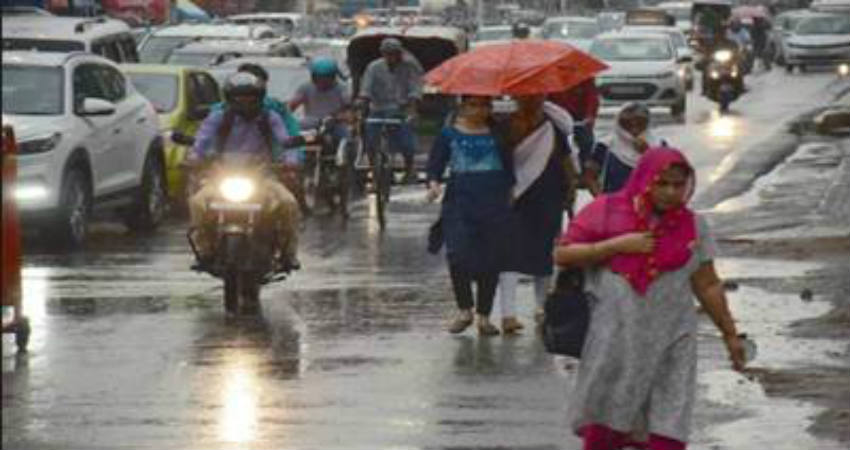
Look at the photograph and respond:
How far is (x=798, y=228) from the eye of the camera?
74.2 feet

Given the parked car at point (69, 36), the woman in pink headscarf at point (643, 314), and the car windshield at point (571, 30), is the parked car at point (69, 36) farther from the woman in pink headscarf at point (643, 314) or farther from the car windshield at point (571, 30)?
the car windshield at point (571, 30)

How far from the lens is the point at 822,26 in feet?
224

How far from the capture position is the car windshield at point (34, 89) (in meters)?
21.6

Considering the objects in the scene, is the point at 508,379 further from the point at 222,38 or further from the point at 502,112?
the point at 222,38

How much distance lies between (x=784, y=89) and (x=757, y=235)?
36973mm

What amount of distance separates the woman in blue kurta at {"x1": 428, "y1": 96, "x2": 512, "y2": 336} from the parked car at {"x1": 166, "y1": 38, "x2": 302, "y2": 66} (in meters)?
17.6

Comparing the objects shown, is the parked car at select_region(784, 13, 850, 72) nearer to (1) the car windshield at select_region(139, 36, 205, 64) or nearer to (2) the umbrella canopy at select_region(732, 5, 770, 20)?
(2) the umbrella canopy at select_region(732, 5, 770, 20)

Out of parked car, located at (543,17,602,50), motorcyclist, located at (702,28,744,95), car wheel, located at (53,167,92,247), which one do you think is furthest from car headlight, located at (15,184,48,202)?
parked car, located at (543,17,602,50)

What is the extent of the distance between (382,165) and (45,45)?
4910 millimetres

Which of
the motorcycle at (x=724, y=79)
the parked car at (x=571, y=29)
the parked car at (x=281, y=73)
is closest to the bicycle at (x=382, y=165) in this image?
the parked car at (x=281, y=73)

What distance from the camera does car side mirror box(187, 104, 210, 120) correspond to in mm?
24719

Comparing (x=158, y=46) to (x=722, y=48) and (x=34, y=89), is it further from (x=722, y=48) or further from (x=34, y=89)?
(x=722, y=48)

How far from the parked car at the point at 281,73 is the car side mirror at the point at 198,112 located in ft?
7.76

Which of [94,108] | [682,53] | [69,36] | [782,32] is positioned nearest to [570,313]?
[94,108]
